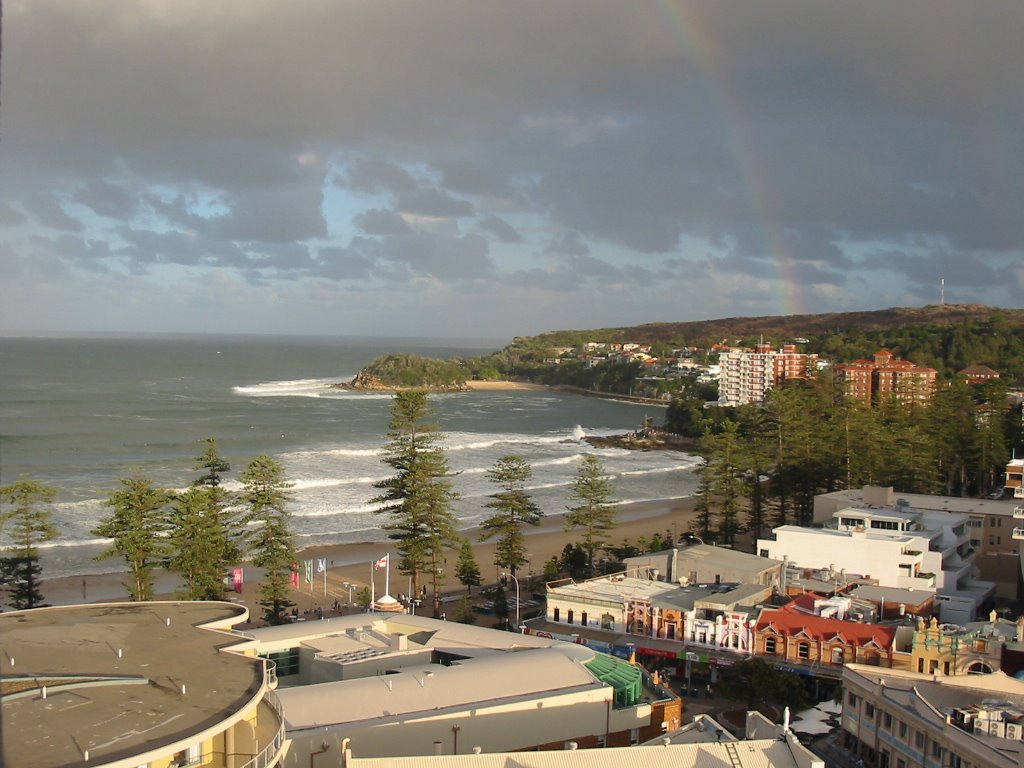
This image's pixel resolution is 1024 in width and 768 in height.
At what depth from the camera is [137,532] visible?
21.7 m

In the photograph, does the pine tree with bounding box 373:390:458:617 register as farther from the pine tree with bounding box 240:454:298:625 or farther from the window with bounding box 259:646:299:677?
the window with bounding box 259:646:299:677

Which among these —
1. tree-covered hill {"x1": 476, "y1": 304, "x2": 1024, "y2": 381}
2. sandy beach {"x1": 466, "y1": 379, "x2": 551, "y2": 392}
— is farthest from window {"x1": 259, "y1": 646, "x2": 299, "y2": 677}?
sandy beach {"x1": 466, "y1": 379, "x2": 551, "y2": 392}

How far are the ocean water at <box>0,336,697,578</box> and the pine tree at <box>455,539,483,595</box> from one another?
6.03m

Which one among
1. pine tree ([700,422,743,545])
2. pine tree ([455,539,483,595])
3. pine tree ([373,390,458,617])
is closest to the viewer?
pine tree ([373,390,458,617])

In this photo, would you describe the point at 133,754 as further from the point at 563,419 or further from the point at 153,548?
the point at 563,419

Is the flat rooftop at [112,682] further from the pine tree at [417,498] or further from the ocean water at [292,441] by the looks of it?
the ocean water at [292,441]

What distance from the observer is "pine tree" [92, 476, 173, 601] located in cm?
2158

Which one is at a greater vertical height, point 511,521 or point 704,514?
point 511,521

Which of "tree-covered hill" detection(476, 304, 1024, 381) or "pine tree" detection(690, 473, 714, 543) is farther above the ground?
"tree-covered hill" detection(476, 304, 1024, 381)

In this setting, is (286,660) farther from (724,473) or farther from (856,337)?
(856,337)

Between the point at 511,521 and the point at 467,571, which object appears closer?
the point at 467,571

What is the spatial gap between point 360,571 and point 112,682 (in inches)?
780

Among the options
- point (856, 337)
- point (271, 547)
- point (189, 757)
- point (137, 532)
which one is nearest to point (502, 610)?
point (271, 547)

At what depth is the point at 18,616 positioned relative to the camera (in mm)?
11930
